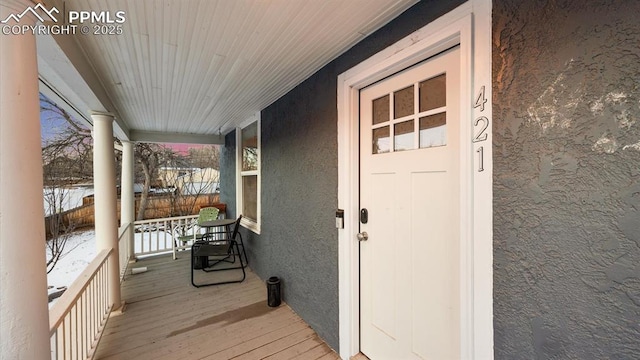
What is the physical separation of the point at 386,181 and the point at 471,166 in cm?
62

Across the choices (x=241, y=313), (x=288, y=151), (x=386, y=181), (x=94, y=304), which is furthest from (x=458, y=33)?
(x=94, y=304)

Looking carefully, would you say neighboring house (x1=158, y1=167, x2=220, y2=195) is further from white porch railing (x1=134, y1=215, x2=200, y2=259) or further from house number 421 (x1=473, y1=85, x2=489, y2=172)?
house number 421 (x1=473, y1=85, x2=489, y2=172)

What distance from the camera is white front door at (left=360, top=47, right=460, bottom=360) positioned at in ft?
4.24

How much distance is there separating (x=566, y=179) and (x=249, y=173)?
3.84m

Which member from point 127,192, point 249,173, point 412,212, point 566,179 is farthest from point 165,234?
point 566,179

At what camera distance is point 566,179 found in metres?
0.84

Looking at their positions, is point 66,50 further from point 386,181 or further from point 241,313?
point 241,313

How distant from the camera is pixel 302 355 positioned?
6.55 ft

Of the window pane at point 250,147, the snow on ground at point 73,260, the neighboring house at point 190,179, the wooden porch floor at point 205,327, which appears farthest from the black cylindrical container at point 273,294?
the neighboring house at point 190,179

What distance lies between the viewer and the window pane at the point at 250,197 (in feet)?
12.9

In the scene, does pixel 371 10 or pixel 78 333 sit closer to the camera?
pixel 371 10

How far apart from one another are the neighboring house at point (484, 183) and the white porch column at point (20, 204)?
75 mm

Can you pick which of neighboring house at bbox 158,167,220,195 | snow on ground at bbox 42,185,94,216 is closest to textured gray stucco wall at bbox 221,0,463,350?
snow on ground at bbox 42,185,94,216

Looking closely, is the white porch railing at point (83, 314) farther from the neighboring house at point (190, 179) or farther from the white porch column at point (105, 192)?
the neighboring house at point (190, 179)
